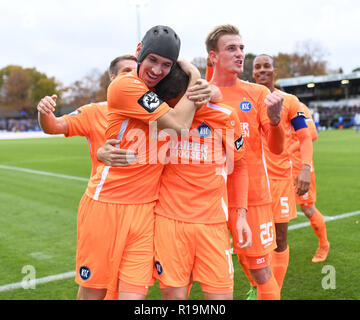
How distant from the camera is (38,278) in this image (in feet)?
14.1

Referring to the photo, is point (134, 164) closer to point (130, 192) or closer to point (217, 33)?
point (130, 192)

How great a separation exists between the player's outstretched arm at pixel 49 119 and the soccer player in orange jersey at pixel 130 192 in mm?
527

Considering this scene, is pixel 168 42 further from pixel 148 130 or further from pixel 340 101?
pixel 340 101

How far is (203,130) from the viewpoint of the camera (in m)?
2.52

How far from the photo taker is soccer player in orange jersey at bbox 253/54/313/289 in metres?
3.70

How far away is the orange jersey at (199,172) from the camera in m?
2.47

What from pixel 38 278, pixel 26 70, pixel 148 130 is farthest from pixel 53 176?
pixel 26 70

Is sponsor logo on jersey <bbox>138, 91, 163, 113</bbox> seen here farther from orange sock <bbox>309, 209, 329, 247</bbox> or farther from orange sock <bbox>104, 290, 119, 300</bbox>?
orange sock <bbox>309, 209, 329, 247</bbox>

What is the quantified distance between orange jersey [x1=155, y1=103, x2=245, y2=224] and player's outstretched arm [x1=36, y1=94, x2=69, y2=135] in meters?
0.92

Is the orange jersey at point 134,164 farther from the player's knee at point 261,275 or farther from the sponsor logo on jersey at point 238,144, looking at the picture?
the player's knee at point 261,275

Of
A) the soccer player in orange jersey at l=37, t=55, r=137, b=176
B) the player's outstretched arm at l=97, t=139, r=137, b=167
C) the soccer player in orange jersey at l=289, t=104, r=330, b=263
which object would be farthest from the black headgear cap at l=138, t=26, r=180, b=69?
the soccer player in orange jersey at l=289, t=104, r=330, b=263

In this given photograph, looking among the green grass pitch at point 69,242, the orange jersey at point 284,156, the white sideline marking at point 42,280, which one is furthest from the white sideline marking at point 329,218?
the white sideline marking at point 42,280

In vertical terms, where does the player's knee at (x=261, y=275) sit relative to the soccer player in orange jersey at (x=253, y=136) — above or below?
below

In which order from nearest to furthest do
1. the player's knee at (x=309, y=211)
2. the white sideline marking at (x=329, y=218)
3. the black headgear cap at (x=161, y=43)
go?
the black headgear cap at (x=161, y=43) → the player's knee at (x=309, y=211) → the white sideline marking at (x=329, y=218)
